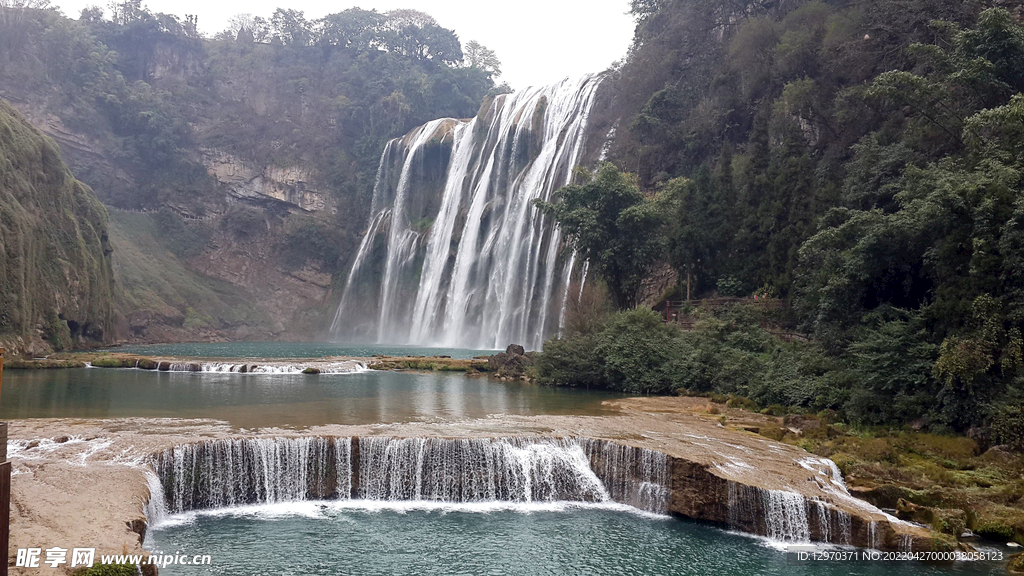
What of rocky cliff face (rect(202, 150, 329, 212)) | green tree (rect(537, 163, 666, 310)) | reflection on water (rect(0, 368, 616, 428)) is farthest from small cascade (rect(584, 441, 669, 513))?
rocky cliff face (rect(202, 150, 329, 212))

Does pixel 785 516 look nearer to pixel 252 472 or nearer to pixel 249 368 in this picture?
pixel 252 472

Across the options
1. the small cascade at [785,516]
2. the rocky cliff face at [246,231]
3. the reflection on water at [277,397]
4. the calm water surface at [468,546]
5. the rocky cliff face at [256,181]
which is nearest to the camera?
the calm water surface at [468,546]

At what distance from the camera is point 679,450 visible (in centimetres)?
1391

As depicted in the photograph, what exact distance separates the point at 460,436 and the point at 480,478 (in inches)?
40.6

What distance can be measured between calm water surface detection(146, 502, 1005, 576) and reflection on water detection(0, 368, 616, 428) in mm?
4133

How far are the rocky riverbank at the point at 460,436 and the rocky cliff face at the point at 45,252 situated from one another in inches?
791

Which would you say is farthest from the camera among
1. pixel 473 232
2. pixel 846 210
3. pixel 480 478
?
pixel 473 232

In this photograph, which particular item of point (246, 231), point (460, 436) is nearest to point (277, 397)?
point (460, 436)

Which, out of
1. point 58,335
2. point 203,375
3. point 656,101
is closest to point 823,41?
point 656,101

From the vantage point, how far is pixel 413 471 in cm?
1365

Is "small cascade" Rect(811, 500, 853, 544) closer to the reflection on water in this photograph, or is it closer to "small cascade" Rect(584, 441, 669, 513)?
"small cascade" Rect(584, 441, 669, 513)

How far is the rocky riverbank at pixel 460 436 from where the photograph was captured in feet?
31.2

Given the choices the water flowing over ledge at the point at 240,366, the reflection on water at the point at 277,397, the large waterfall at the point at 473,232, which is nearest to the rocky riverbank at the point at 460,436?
the reflection on water at the point at 277,397

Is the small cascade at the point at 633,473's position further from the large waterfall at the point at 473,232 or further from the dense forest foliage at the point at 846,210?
the large waterfall at the point at 473,232
